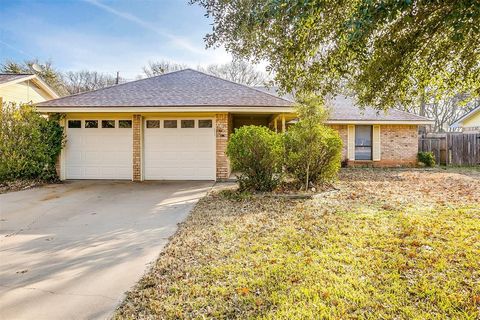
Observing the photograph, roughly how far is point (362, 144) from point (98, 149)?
13489 mm

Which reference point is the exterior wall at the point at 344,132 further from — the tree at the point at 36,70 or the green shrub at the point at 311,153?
the tree at the point at 36,70

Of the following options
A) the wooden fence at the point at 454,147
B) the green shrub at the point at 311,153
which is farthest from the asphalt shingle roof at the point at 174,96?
the wooden fence at the point at 454,147

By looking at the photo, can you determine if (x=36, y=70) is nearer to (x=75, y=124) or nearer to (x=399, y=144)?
(x=75, y=124)

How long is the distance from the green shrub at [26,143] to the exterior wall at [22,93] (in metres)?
5.37

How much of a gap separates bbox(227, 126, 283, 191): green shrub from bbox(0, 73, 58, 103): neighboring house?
37.9 feet

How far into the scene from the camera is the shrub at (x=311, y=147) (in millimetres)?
8109

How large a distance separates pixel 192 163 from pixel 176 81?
4297mm

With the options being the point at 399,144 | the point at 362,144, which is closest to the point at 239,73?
the point at 362,144

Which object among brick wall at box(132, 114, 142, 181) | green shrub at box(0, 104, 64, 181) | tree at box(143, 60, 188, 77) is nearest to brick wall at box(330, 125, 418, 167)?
A: brick wall at box(132, 114, 142, 181)

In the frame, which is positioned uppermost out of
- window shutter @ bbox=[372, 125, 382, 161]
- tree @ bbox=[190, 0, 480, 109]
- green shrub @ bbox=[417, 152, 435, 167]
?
tree @ bbox=[190, 0, 480, 109]

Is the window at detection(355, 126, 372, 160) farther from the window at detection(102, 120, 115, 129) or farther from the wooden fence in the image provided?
the window at detection(102, 120, 115, 129)

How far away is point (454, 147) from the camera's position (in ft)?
54.2

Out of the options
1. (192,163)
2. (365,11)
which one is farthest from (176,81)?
(365,11)

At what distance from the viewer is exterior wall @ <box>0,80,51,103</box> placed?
14.0 metres
